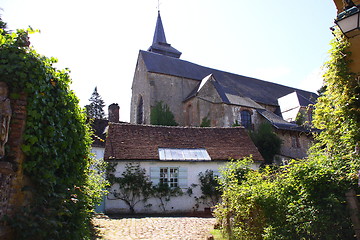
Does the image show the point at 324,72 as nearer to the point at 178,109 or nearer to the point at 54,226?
the point at 54,226

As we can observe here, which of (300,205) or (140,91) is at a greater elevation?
(140,91)

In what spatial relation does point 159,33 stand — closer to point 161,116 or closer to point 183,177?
point 161,116

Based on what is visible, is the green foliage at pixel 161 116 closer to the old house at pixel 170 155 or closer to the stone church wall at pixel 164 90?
the stone church wall at pixel 164 90

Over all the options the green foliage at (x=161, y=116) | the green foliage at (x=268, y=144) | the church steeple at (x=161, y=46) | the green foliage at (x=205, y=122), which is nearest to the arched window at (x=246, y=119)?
the green foliage at (x=268, y=144)

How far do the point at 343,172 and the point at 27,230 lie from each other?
15.3ft

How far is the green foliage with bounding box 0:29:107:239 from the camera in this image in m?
4.29

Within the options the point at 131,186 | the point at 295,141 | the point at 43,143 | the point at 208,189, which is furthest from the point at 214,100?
the point at 43,143

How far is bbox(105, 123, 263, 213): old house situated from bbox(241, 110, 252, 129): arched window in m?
11.4

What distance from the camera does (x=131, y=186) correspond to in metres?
15.0

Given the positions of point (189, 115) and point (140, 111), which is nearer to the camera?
point (189, 115)

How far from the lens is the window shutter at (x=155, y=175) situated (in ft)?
50.6

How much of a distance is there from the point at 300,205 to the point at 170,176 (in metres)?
11.3

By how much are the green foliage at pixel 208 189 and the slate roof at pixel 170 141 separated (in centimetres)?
105

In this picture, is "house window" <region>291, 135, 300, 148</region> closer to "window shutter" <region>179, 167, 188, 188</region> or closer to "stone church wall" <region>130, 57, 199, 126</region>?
"stone church wall" <region>130, 57, 199, 126</region>
